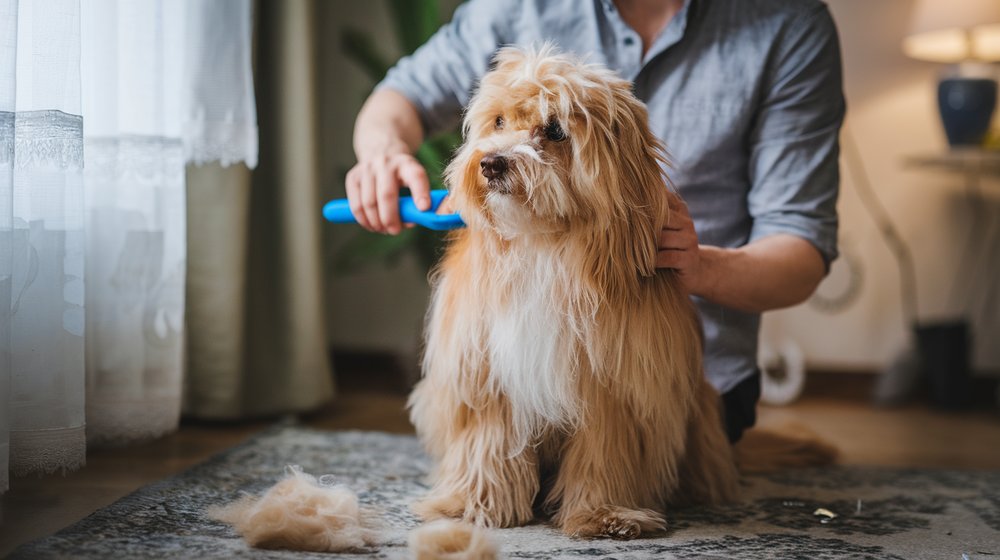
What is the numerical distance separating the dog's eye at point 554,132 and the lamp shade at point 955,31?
2.03m

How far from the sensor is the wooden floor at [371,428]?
1.36 m

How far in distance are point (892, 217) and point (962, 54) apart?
1.82 ft

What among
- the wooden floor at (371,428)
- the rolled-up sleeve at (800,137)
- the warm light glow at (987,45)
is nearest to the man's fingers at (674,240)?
the rolled-up sleeve at (800,137)

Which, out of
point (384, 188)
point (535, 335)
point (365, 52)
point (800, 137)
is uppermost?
point (365, 52)

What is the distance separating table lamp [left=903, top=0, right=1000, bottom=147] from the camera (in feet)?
8.86

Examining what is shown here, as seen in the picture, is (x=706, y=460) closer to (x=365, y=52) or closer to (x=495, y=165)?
(x=495, y=165)

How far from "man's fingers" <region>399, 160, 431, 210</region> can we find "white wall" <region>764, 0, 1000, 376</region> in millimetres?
1981

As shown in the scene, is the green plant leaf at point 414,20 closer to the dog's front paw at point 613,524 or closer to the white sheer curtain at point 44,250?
the white sheer curtain at point 44,250

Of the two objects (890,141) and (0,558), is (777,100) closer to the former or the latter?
(0,558)

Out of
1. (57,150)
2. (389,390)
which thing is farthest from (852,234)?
(57,150)

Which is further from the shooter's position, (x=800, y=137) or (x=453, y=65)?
(x=453, y=65)

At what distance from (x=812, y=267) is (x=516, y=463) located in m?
0.63

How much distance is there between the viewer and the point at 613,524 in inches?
49.7

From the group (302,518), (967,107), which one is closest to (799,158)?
(302,518)
